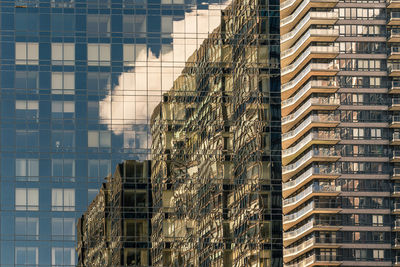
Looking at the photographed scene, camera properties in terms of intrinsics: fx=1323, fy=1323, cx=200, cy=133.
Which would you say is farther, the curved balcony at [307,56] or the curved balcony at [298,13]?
the curved balcony at [298,13]

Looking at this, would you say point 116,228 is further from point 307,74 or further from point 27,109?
point 307,74

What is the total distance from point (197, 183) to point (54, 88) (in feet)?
68.2

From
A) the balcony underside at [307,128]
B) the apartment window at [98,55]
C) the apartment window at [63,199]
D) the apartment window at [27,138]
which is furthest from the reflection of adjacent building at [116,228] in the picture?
the balcony underside at [307,128]

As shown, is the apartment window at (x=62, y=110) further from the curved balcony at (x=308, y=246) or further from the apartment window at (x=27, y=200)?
the curved balcony at (x=308, y=246)

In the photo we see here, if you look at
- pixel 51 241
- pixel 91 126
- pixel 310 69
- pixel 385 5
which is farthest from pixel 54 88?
pixel 385 5

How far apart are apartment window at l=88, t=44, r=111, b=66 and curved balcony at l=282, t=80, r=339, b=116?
40.1 m

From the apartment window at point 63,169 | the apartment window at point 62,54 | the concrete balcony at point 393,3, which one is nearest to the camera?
the apartment window at point 63,169

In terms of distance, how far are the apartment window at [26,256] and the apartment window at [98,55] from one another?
2377cm

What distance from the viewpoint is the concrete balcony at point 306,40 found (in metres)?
193

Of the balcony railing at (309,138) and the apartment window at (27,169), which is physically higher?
the balcony railing at (309,138)

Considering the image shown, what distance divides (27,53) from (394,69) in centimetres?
6164

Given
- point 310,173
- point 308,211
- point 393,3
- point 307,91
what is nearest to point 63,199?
point 308,211

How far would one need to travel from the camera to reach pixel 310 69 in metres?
193

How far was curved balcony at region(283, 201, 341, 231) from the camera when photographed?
190m
